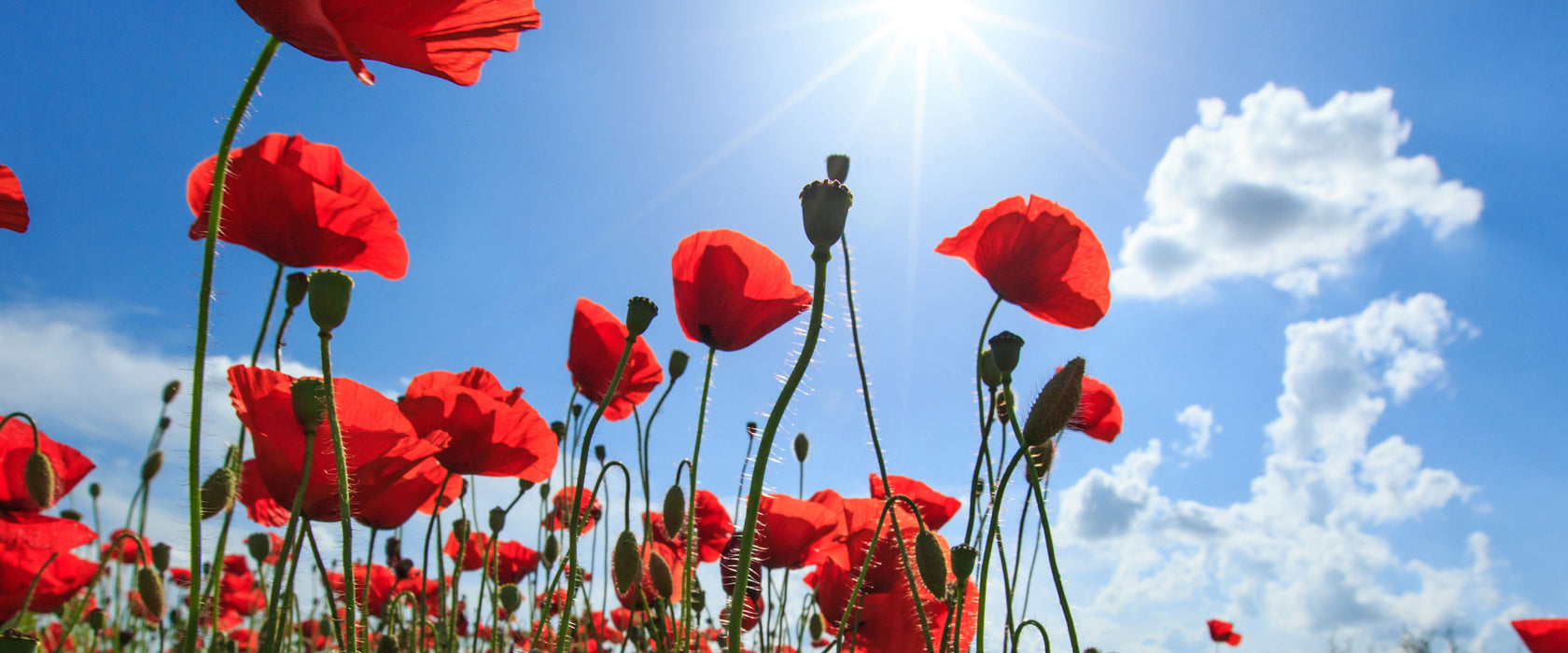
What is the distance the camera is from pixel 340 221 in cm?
141

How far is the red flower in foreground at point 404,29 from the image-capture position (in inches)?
31.3

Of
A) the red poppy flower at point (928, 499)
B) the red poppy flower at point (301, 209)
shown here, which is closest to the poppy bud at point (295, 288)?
the red poppy flower at point (301, 209)

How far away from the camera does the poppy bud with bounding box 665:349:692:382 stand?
2.15 meters

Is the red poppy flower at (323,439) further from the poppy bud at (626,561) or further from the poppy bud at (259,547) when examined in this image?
the poppy bud at (259,547)

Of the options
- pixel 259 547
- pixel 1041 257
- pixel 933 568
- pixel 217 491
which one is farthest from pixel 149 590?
pixel 1041 257

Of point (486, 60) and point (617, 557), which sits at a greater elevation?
point (486, 60)

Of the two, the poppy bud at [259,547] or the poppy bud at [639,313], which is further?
the poppy bud at [259,547]

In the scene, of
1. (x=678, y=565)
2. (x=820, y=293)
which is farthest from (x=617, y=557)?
(x=678, y=565)

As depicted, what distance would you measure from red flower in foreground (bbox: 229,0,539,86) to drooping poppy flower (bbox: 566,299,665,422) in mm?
1005

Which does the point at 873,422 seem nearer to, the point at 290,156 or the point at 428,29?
the point at 428,29

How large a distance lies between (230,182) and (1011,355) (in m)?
1.27

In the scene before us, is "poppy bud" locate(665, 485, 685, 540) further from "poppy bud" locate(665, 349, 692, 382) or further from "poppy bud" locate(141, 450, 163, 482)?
"poppy bud" locate(141, 450, 163, 482)

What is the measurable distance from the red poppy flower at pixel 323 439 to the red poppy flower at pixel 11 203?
336 millimetres

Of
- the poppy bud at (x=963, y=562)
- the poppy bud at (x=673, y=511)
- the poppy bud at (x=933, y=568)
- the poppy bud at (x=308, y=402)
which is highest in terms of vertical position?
the poppy bud at (x=673, y=511)
